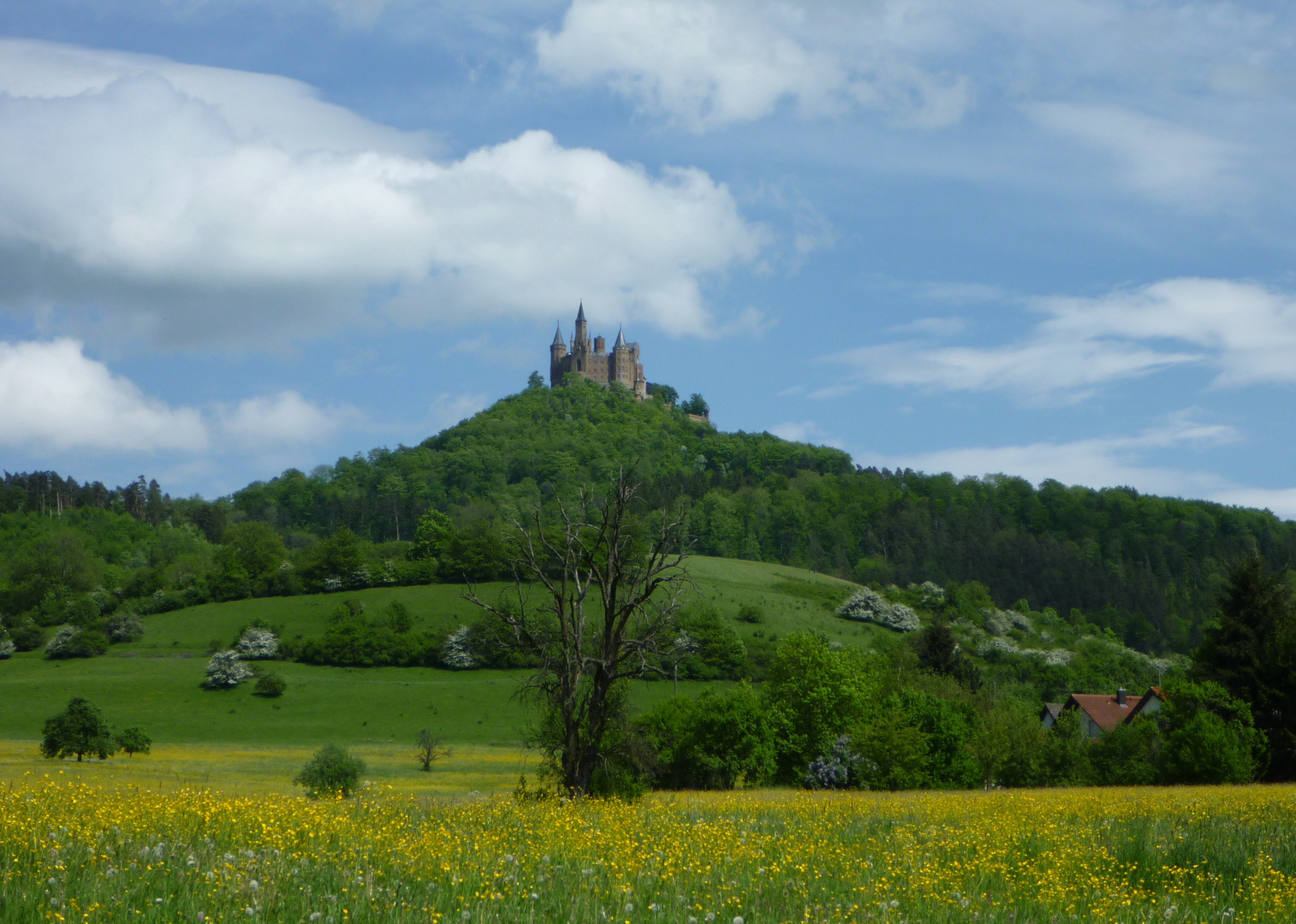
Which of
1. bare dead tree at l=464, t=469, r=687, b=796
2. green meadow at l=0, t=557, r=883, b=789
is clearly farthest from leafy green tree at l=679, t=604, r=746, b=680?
bare dead tree at l=464, t=469, r=687, b=796

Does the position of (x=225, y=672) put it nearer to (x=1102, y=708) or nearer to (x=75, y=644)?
(x=75, y=644)

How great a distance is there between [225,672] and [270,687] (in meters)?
5.43

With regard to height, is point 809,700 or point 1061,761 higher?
point 809,700

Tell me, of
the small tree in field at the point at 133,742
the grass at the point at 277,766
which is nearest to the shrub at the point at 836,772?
the grass at the point at 277,766

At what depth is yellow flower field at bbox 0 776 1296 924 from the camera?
6992 mm

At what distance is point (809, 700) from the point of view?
4594cm

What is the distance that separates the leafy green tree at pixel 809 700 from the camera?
43.6 metres

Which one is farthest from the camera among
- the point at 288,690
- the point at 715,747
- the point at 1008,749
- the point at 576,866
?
the point at 288,690

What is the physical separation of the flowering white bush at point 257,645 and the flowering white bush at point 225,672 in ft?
19.7

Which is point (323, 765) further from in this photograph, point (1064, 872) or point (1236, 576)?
point (1236, 576)

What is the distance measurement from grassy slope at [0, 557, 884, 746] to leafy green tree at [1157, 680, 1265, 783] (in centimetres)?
2628

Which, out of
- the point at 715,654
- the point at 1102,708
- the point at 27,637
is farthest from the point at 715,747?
the point at 27,637

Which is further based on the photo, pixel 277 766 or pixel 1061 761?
pixel 277 766

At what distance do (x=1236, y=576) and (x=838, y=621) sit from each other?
71.4 meters
